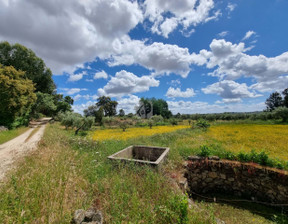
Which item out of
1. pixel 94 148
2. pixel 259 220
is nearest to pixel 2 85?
pixel 94 148

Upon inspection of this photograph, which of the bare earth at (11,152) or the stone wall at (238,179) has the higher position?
the bare earth at (11,152)

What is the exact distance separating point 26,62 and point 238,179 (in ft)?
123

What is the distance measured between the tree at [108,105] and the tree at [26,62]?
78.9ft

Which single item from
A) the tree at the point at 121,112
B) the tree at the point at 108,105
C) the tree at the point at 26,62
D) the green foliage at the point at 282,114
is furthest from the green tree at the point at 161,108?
the tree at the point at 26,62

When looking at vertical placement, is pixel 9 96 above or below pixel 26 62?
below

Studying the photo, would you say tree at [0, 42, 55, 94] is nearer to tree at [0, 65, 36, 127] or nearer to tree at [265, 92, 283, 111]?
tree at [0, 65, 36, 127]

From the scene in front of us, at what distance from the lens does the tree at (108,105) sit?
5334 centimetres

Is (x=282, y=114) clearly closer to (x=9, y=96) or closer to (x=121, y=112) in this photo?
(x=9, y=96)

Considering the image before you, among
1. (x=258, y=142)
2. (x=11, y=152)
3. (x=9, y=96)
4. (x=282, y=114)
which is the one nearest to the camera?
(x=11, y=152)

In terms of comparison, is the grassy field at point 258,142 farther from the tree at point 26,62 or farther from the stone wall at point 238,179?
the tree at point 26,62

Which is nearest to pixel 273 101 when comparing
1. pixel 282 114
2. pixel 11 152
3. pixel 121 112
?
pixel 282 114

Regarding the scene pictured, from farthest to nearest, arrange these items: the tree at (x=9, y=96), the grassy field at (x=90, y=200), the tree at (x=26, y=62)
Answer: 1. the tree at (x=26, y=62)
2. the tree at (x=9, y=96)
3. the grassy field at (x=90, y=200)

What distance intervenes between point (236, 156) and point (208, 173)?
1.48m

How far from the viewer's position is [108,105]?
53812mm
